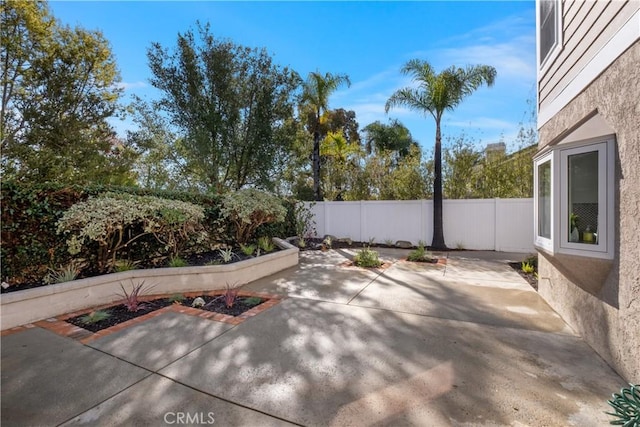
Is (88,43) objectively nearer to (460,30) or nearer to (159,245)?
(159,245)

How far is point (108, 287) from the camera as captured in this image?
14.4ft

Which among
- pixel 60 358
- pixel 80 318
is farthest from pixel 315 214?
pixel 60 358

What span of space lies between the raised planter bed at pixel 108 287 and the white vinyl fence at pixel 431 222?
5.39 m

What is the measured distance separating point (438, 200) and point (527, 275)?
3748 millimetres

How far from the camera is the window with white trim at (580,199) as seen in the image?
2734 mm

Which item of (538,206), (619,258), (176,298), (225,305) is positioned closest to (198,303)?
(225,305)

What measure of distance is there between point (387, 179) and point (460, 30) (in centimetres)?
560

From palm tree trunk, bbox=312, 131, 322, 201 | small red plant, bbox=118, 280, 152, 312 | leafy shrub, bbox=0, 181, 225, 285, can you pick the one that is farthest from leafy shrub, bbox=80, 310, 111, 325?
palm tree trunk, bbox=312, 131, 322, 201

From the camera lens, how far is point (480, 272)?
6309 mm

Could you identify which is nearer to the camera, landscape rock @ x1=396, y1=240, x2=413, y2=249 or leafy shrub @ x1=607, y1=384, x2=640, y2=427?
leafy shrub @ x1=607, y1=384, x2=640, y2=427

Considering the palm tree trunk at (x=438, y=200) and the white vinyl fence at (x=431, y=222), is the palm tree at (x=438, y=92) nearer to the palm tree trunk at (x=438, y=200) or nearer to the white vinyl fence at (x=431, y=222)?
the palm tree trunk at (x=438, y=200)

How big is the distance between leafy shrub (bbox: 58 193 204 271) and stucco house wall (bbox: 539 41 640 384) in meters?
5.50

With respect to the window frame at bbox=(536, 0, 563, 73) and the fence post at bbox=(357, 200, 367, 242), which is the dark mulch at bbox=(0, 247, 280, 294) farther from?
the window frame at bbox=(536, 0, 563, 73)

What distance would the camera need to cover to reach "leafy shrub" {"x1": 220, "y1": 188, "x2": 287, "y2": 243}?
6797 millimetres
